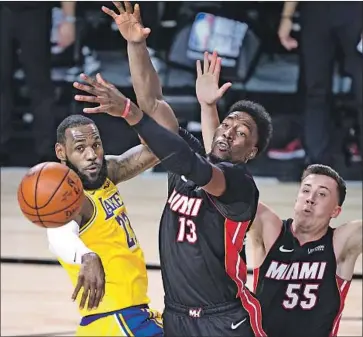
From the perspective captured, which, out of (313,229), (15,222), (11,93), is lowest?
(15,222)

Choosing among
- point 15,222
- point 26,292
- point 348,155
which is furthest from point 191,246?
point 348,155

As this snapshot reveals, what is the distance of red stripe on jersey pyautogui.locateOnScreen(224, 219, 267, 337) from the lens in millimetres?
3797

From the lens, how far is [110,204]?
413 centimetres

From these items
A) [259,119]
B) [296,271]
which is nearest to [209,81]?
[259,119]

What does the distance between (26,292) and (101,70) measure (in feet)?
11.0

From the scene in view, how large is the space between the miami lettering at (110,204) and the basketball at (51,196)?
1.24 ft

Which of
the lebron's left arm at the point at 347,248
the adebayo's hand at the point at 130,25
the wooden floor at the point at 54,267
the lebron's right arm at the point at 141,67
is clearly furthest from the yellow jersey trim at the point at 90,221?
the wooden floor at the point at 54,267

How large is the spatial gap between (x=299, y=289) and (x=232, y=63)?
5.19m

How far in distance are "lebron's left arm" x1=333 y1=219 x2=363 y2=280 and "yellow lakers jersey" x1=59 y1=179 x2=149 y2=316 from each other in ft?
3.33

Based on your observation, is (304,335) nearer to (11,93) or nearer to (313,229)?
(313,229)

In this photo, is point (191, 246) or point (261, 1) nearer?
point (191, 246)

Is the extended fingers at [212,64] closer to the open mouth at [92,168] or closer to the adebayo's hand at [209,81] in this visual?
the adebayo's hand at [209,81]

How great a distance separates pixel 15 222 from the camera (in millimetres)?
8602

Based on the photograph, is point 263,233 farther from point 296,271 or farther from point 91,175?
point 91,175
